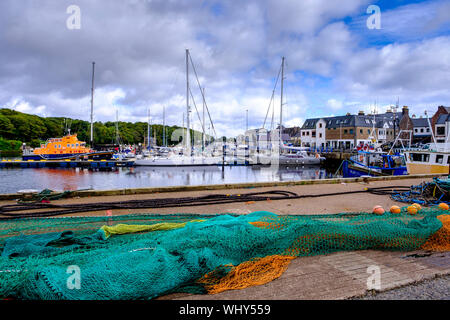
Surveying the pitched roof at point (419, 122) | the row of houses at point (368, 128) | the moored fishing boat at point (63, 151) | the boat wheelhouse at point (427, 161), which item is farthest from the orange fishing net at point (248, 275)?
the pitched roof at point (419, 122)

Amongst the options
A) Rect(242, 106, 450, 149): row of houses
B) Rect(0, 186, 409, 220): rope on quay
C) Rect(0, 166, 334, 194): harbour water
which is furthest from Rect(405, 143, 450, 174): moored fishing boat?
Rect(242, 106, 450, 149): row of houses

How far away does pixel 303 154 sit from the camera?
4522 centimetres

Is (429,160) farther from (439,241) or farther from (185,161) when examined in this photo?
(185,161)

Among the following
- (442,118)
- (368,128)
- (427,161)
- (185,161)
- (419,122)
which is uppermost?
(419,122)

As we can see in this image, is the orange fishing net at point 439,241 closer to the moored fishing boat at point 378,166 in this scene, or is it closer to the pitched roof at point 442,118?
the moored fishing boat at point 378,166

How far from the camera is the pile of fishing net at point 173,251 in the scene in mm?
2646

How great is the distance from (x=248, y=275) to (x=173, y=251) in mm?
953

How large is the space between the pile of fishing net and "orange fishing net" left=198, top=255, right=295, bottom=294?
12 millimetres

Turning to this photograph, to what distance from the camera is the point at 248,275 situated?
10.4 feet

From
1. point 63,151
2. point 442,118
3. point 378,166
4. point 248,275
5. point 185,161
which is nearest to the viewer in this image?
point 248,275

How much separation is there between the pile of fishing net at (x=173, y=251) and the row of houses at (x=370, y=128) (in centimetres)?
6217

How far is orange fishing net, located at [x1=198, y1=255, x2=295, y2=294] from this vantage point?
298 centimetres

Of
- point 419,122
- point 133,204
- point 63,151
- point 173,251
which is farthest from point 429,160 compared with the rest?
point 419,122
